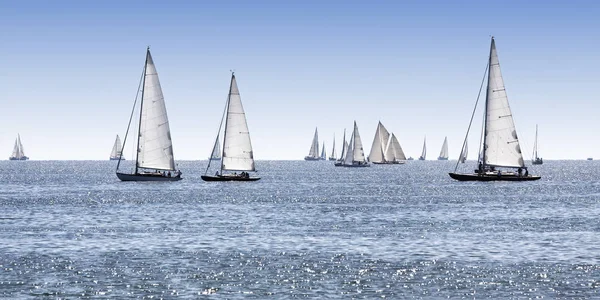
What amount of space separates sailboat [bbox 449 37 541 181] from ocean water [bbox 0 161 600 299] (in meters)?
34.5

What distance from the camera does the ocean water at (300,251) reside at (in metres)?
34.1

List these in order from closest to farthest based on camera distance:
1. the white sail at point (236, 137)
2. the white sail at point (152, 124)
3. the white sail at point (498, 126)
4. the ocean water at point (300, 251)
Answer: the ocean water at point (300, 251)
the white sail at point (152, 124)
the white sail at point (236, 137)
the white sail at point (498, 126)

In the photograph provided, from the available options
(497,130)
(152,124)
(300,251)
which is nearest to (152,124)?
(152,124)

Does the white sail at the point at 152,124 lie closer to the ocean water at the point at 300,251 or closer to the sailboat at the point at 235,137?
the sailboat at the point at 235,137

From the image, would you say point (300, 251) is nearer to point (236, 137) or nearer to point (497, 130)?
point (236, 137)

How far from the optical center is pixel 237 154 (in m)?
119

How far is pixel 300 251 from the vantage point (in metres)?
45.6

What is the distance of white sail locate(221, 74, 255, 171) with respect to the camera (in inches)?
4587

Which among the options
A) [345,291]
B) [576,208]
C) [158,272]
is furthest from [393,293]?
[576,208]

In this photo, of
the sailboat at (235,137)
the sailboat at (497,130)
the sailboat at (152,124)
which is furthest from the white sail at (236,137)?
the sailboat at (497,130)

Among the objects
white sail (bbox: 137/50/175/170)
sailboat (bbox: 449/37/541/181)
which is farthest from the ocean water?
sailboat (bbox: 449/37/541/181)

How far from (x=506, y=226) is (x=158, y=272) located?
31.0 m

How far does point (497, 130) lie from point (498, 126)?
60 cm

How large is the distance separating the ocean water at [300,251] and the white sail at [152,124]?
100 ft
